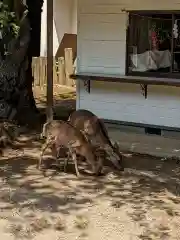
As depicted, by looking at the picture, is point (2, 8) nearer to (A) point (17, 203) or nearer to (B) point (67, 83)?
(A) point (17, 203)

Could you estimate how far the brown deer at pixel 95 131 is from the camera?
24.2 feet

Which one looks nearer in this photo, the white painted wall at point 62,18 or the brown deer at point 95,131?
the brown deer at point 95,131

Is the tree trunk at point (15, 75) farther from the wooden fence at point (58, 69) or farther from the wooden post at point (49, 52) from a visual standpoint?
the wooden fence at point (58, 69)

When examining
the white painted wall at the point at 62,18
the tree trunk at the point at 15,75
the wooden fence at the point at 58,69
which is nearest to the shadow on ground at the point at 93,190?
the tree trunk at the point at 15,75

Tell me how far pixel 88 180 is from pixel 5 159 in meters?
1.56

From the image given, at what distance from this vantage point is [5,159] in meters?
8.02

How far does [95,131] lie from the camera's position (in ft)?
24.9

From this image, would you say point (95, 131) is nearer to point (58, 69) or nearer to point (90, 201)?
point (90, 201)

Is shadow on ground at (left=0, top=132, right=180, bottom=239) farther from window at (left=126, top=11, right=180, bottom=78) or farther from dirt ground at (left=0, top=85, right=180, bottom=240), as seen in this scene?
window at (left=126, top=11, right=180, bottom=78)

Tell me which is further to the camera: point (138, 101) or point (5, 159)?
point (138, 101)

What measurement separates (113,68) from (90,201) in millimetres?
4110

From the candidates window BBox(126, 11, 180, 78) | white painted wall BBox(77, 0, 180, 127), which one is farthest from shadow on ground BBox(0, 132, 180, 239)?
window BBox(126, 11, 180, 78)

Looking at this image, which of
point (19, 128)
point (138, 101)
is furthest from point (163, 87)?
point (19, 128)

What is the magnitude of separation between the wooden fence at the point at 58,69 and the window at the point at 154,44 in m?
6.02
